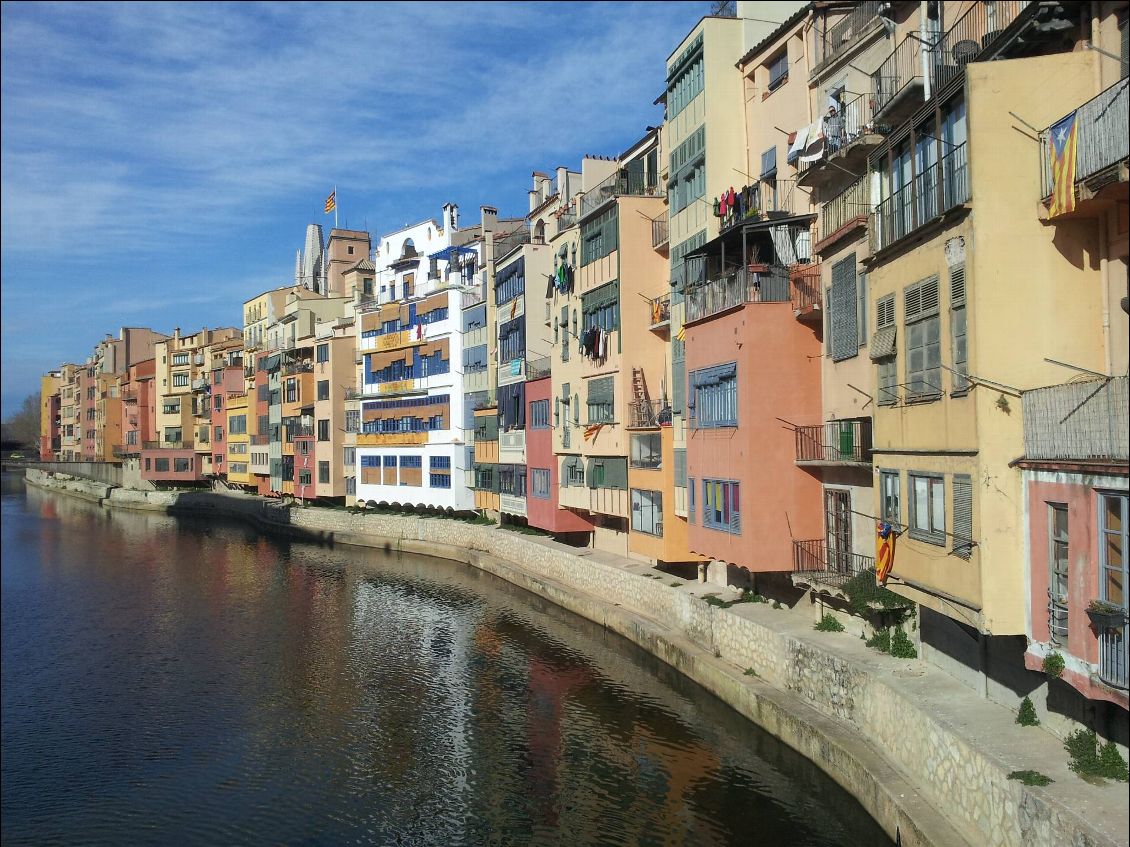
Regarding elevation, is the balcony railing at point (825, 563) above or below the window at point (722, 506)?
below

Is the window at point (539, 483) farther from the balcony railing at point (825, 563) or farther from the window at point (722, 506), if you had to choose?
the balcony railing at point (825, 563)

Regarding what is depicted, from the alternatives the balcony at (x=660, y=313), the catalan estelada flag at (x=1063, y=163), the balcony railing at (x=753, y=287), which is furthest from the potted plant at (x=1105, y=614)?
the balcony at (x=660, y=313)

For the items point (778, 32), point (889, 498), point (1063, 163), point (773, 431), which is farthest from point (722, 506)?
point (1063, 163)

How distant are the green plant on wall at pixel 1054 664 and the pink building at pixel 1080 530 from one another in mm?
79

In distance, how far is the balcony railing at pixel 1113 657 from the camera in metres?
11.5

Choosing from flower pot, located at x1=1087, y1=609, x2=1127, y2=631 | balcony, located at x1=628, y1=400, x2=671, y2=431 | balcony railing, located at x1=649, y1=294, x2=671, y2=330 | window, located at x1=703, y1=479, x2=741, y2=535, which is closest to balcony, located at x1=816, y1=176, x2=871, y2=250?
window, located at x1=703, y1=479, x2=741, y2=535

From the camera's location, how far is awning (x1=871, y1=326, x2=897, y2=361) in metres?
17.8

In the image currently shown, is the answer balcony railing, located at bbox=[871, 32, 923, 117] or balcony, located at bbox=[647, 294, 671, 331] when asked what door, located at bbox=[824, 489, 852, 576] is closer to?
balcony railing, located at bbox=[871, 32, 923, 117]

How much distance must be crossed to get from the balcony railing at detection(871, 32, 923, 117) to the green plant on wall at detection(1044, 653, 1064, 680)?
12239 millimetres

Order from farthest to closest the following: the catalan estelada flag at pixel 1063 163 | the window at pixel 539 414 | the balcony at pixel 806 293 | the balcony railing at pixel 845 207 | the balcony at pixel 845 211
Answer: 1. the window at pixel 539 414
2. the balcony at pixel 806 293
3. the balcony railing at pixel 845 207
4. the balcony at pixel 845 211
5. the catalan estelada flag at pixel 1063 163

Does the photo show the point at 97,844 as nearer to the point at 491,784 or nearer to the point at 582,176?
the point at 491,784

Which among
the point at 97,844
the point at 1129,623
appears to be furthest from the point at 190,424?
the point at 1129,623

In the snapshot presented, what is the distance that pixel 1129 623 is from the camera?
37.4 ft

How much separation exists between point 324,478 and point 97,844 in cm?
5118
